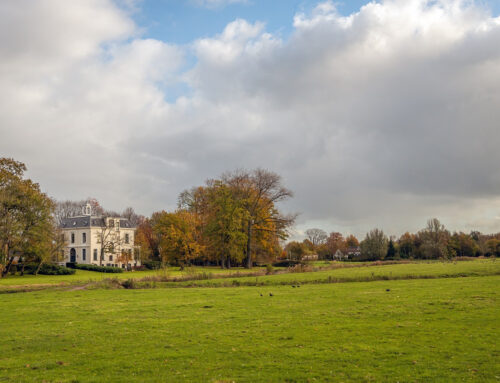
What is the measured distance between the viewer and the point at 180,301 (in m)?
23.7

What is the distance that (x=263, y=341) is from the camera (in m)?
12.8

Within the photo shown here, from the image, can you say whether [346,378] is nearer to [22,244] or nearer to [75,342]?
[75,342]

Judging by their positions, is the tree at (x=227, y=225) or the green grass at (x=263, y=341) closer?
the green grass at (x=263, y=341)

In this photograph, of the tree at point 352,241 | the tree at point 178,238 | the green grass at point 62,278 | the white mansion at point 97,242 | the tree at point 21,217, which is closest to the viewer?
the green grass at point 62,278

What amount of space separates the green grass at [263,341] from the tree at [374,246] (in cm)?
8510

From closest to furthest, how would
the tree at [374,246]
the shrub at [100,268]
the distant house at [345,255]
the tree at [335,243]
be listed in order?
the shrub at [100,268] → the tree at [374,246] → the distant house at [345,255] → the tree at [335,243]

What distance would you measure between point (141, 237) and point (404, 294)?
7538cm

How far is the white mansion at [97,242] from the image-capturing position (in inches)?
3381

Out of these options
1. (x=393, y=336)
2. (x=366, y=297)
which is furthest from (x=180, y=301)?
(x=393, y=336)

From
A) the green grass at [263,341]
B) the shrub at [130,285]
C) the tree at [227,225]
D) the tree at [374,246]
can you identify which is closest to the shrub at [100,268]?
the tree at [227,225]

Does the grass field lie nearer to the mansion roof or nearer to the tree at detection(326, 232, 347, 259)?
the mansion roof

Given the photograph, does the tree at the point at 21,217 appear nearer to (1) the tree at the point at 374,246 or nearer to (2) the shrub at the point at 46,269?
(2) the shrub at the point at 46,269

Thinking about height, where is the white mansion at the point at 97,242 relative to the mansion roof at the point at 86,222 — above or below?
below

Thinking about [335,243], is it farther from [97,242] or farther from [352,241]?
[97,242]
